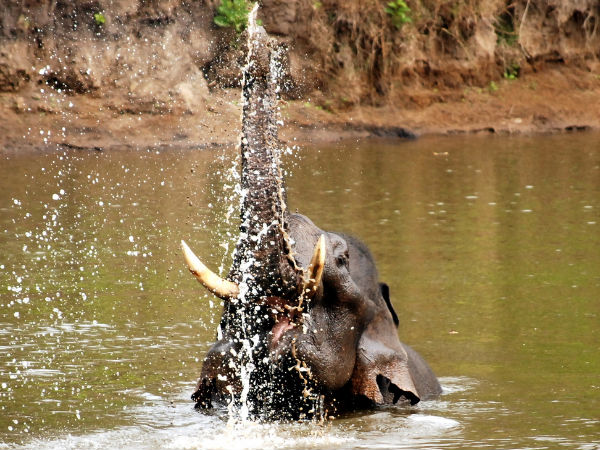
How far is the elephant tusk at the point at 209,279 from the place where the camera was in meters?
5.65

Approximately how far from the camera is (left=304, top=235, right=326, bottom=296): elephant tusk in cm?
569

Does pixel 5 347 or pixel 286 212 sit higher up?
pixel 286 212

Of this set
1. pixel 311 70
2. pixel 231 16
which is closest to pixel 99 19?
pixel 231 16

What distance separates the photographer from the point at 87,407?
7.26 m

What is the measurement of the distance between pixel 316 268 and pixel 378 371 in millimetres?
1053

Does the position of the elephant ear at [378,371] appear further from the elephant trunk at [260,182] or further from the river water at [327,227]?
the elephant trunk at [260,182]

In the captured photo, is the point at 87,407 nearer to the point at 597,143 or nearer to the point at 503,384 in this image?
the point at 503,384

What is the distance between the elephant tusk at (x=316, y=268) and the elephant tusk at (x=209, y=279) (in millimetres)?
344

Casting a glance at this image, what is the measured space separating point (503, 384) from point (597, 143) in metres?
14.9

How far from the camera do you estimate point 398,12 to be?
2475 centimetres

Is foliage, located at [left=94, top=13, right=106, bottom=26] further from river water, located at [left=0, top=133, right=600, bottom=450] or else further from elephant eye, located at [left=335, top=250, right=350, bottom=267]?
elephant eye, located at [left=335, top=250, right=350, bottom=267]

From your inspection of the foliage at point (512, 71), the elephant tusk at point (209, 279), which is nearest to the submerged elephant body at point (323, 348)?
the elephant tusk at point (209, 279)

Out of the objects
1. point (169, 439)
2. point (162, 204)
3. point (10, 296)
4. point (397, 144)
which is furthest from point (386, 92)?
point (169, 439)

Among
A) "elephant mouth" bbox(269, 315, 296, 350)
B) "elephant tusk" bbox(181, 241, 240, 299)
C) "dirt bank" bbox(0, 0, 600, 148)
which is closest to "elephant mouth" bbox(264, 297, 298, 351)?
"elephant mouth" bbox(269, 315, 296, 350)
